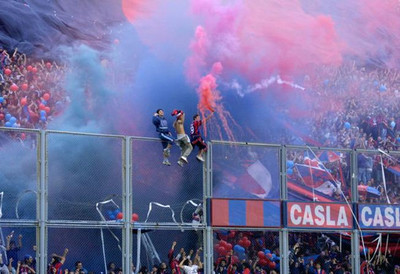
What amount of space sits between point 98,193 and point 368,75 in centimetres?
1186

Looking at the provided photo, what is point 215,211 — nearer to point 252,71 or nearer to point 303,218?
point 303,218

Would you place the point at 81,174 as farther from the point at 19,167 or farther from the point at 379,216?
the point at 379,216

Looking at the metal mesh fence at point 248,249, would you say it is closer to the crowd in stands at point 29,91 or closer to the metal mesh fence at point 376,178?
the metal mesh fence at point 376,178

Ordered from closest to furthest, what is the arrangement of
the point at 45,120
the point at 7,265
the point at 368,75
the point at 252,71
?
the point at 7,265
the point at 45,120
the point at 252,71
the point at 368,75

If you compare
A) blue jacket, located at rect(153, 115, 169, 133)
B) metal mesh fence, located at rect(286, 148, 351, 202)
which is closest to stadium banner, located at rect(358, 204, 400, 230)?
metal mesh fence, located at rect(286, 148, 351, 202)

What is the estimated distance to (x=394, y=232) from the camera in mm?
27422

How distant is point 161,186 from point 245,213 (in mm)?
2093

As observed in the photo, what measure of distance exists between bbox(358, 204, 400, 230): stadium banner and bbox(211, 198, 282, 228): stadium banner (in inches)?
99.5

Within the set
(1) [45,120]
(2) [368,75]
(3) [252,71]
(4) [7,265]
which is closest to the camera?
(4) [7,265]

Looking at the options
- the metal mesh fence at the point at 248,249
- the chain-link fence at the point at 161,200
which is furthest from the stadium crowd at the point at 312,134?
the chain-link fence at the point at 161,200

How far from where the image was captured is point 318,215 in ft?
86.3

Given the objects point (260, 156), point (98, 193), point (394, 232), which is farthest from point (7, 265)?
point (394, 232)

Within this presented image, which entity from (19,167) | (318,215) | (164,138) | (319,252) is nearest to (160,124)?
(164,138)

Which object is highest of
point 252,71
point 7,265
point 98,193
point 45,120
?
point 252,71
